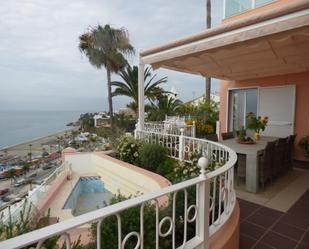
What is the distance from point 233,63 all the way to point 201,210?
488 cm

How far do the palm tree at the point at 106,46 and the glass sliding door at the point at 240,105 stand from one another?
331 inches

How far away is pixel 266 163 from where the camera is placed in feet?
13.9

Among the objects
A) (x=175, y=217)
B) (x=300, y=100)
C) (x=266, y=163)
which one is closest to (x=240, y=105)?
(x=300, y=100)

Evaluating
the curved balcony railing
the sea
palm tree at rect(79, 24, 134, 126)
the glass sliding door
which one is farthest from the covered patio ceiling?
the sea

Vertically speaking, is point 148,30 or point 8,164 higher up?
point 148,30

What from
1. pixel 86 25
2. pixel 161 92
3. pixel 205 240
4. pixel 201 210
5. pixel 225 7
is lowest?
pixel 205 240

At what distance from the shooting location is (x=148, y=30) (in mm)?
11094

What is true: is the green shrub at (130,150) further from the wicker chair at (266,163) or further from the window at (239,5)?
the window at (239,5)

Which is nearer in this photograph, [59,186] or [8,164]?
[59,186]

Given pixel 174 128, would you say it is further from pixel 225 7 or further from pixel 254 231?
pixel 254 231

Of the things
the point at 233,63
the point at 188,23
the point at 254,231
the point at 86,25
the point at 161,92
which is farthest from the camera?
the point at 161,92

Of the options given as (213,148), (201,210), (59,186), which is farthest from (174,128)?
(201,210)

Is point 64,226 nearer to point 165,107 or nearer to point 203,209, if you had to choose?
point 203,209

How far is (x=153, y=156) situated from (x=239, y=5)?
6.59 m
